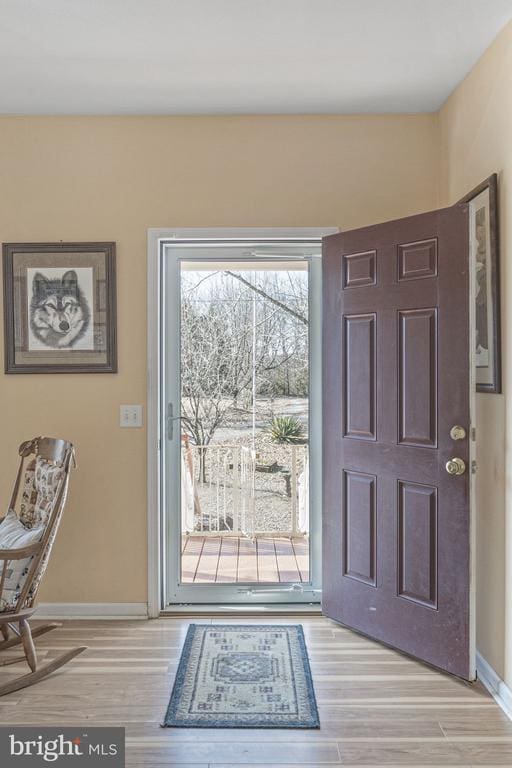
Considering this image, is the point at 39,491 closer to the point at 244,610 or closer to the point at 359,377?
the point at 244,610

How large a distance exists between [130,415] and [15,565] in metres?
1.00

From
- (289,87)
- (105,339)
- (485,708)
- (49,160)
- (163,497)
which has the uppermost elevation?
(289,87)

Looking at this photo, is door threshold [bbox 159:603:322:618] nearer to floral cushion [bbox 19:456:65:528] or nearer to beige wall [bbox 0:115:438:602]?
beige wall [bbox 0:115:438:602]

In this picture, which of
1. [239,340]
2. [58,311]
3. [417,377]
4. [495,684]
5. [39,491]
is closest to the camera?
Result: [495,684]

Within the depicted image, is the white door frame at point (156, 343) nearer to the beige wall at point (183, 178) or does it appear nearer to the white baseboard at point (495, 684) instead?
the beige wall at point (183, 178)

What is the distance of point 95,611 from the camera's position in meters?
3.32

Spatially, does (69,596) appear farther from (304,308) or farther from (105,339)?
(304,308)

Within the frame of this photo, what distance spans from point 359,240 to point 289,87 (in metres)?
0.82

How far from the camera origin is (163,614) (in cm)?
335

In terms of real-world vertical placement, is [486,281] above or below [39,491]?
above

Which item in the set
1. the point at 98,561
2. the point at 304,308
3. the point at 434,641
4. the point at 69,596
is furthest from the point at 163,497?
the point at 434,641

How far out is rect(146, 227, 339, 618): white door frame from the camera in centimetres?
330

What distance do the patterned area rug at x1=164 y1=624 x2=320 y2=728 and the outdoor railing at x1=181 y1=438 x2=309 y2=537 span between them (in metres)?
0.57

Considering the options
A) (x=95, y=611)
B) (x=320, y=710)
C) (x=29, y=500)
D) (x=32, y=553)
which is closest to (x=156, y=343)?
(x=29, y=500)
